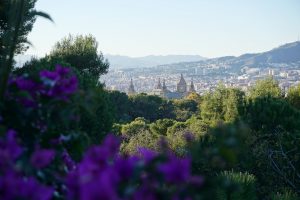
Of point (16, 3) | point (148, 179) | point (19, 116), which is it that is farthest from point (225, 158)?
point (16, 3)

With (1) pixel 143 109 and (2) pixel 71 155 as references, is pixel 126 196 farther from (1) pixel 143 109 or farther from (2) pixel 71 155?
(1) pixel 143 109

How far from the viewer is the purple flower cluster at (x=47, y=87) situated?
2303 mm

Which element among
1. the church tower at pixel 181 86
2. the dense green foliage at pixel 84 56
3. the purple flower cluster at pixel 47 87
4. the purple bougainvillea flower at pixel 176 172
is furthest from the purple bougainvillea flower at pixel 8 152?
the church tower at pixel 181 86

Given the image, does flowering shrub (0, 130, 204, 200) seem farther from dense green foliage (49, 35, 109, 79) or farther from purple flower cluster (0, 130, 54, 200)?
dense green foliage (49, 35, 109, 79)

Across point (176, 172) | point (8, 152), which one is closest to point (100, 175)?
point (176, 172)

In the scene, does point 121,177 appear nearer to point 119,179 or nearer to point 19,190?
point 119,179

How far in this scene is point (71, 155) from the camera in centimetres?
A: 270

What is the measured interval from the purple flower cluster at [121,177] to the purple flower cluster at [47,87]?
3.15ft

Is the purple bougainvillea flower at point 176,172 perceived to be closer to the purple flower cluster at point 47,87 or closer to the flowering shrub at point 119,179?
the flowering shrub at point 119,179

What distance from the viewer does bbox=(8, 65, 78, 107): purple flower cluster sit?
90.7 inches

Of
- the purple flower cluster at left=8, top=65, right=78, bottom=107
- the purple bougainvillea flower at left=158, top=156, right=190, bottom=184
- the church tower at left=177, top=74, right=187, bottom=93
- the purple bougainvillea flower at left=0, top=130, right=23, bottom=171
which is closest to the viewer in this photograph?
the purple bougainvillea flower at left=158, top=156, right=190, bottom=184

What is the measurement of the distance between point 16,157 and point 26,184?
0.96 feet

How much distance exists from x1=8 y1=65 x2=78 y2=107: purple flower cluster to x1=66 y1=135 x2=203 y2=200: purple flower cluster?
37.8 inches

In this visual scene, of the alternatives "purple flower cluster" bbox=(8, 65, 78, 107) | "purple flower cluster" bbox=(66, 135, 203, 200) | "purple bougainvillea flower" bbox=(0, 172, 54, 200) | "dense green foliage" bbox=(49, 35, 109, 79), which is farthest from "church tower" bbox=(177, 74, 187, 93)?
"purple bougainvillea flower" bbox=(0, 172, 54, 200)
